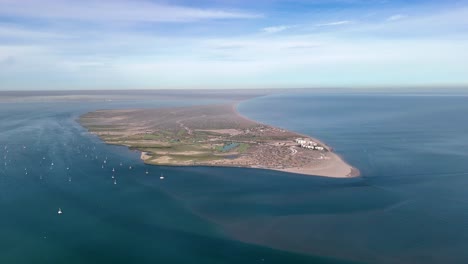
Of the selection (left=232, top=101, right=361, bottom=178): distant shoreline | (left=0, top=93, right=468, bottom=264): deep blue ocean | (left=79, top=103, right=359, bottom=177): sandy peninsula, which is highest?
(left=79, top=103, right=359, bottom=177): sandy peninsula

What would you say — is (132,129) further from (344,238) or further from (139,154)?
(344,238)

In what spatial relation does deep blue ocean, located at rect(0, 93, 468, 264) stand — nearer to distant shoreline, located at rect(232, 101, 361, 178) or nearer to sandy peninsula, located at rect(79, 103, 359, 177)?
distant shoreline, located at rect(232, 101, 361, 178)

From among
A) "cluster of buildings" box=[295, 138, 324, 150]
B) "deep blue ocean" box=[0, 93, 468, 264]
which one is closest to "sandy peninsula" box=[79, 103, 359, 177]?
"cluster of buildings" box=[295, 138, 324, 150]

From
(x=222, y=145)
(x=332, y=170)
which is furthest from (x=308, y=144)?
(x=332, y=170)

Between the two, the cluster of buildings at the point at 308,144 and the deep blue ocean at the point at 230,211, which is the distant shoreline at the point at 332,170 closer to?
the deep blue ocean at the point at 230,211

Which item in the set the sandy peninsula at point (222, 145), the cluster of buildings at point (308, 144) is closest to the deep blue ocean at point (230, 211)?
the sandy peninsula at point (222, 145)
